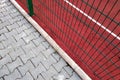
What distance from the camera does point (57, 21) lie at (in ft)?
14.8

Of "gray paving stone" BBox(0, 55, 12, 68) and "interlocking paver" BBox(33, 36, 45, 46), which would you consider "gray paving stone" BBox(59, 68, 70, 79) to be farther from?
"gray paving stone" BBox(0, 55, 12, 68)

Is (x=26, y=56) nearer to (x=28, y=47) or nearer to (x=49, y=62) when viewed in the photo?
(x=28, y=47)

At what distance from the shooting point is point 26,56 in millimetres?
3797

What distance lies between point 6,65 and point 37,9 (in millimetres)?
2119

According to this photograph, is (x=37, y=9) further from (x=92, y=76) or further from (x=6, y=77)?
(x=92, y=76)

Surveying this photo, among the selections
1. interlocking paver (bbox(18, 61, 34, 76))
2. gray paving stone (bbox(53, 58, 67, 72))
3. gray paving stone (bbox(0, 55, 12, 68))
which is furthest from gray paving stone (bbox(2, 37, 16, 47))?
gray paving stone (bbox(53, 58, 67, 72))

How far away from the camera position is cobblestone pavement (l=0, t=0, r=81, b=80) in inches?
138

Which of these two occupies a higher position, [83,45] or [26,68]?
[83,45]

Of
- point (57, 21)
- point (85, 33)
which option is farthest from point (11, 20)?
point (85, 33)

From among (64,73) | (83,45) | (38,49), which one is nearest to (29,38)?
(38,49)

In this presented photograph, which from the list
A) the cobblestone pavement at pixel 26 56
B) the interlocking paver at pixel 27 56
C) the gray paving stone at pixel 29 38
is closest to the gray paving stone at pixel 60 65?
the cobblestone pavement at pixel 26 56

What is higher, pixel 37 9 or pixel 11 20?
pixel 37 9

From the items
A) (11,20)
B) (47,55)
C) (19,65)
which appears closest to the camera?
(19,65)

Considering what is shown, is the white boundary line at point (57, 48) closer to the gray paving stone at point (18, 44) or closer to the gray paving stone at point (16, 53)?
the gray paving stone at point (18, 44)
